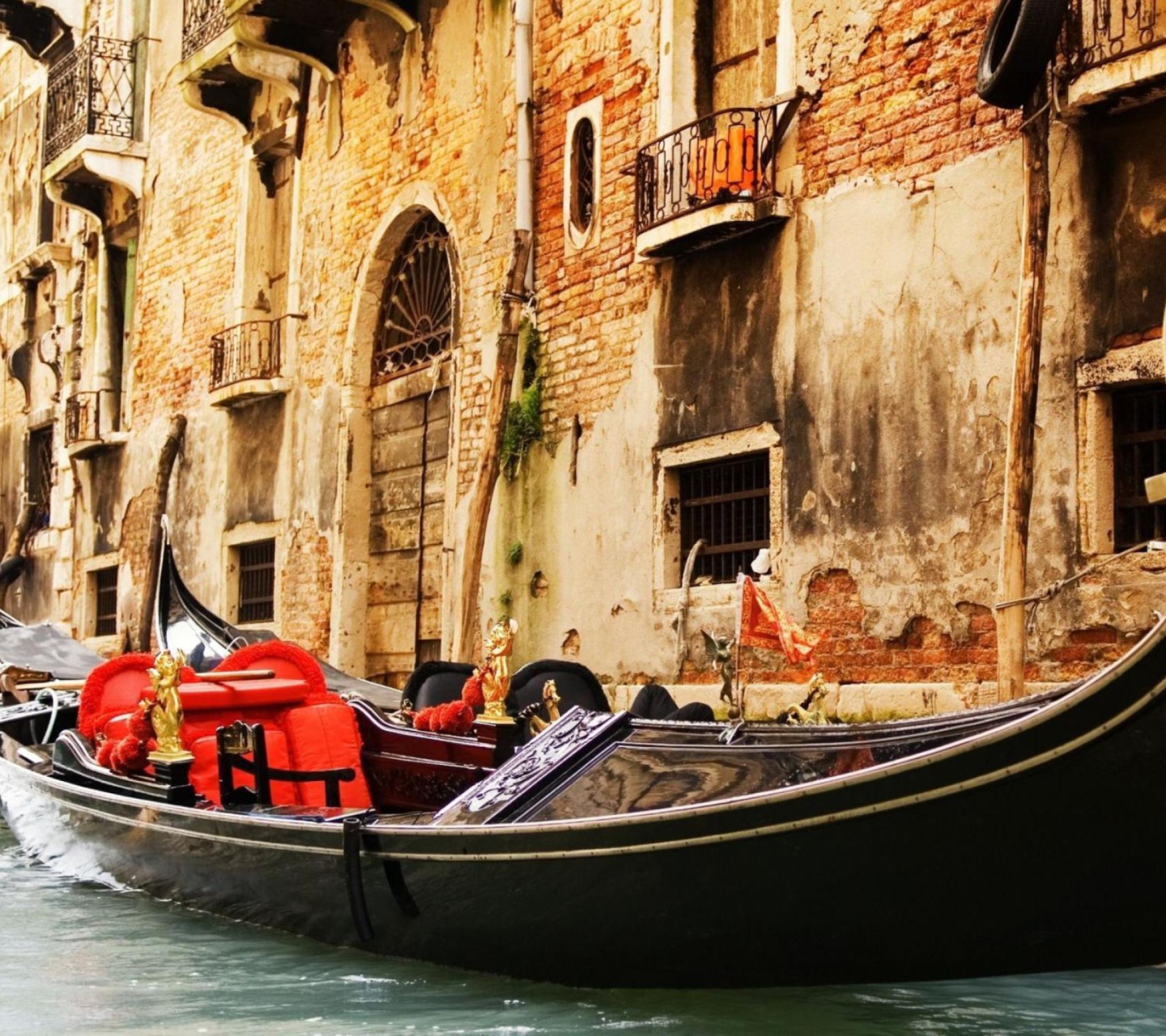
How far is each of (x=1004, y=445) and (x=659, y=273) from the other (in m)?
2.47

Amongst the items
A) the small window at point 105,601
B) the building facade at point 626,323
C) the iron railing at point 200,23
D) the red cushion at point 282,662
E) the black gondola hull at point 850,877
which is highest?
the iron railing at point 200,23

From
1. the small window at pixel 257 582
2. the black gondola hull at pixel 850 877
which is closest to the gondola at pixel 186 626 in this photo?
the small window at pixel 257 582

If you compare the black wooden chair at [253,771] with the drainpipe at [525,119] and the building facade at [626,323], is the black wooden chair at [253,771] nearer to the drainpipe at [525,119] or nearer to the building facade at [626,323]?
the building facade at [626,323]

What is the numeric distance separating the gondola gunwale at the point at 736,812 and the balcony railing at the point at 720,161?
4.34 m

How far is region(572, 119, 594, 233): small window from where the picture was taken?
9750mm

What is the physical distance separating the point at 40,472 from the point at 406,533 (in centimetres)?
785

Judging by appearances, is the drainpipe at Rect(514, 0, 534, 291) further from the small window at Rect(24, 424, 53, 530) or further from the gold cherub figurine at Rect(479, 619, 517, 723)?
the small window at Rect(24, 424, 53, 530)

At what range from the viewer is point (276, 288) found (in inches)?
529

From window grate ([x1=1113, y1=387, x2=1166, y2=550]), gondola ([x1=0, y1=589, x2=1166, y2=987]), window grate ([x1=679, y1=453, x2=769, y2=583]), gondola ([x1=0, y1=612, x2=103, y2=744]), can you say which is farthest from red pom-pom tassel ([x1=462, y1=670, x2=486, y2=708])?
gondola ([x1=0, y1=612, x2=103, y2=744])

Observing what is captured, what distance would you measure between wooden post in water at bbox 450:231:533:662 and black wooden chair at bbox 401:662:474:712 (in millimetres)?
2027

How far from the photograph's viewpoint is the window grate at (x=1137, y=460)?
6695 mm

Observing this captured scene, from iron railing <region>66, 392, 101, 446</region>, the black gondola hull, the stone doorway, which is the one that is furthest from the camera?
iron railing <region>66, 392, 101, 446</region>

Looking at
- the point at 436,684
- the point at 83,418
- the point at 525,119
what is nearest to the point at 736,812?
the point at 436,684

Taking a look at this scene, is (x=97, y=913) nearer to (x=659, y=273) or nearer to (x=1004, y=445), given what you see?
(x=1004, y=445)
